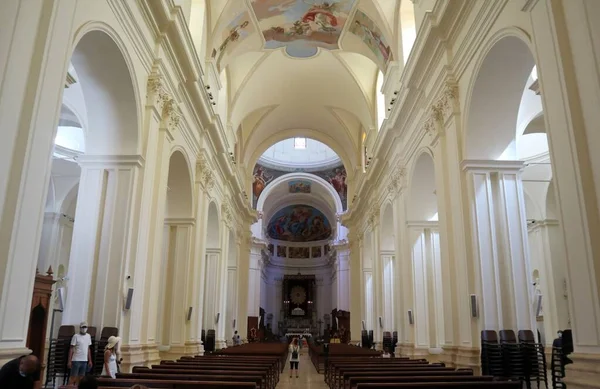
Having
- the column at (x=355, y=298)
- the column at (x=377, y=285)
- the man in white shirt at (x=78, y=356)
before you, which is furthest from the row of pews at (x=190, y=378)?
the column at (x=355, y=298)

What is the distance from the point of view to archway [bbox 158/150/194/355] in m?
12.2

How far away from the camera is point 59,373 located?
24.4ft

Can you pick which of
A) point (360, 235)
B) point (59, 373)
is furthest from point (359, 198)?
point (59, 373)

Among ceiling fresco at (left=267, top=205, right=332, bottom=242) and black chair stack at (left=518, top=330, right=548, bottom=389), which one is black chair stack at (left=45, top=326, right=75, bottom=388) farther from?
ceiling fresco at (left=267, top=205, right=332, bottom=242)

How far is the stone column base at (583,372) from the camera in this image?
4305 mm

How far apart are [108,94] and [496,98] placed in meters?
6.25

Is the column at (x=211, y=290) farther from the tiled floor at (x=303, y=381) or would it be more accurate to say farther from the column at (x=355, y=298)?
the column at (x=355, y=298)

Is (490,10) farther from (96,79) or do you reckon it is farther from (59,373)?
(59,373)

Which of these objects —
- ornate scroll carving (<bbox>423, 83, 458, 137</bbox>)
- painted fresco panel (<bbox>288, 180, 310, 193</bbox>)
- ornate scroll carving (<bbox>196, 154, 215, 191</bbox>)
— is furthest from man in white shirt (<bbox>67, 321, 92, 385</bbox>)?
painted fresco panel (<bbox>288, 180, 310, 193</bbox>)

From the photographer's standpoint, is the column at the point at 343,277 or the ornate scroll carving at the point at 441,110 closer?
the ornate scroll carving at the point at 441,110

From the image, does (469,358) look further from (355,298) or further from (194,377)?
(355,298)

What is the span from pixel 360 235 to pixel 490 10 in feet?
53.0

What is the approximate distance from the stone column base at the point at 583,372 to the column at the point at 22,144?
193 inches

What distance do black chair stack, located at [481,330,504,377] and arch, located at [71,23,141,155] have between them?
6.26 meters
